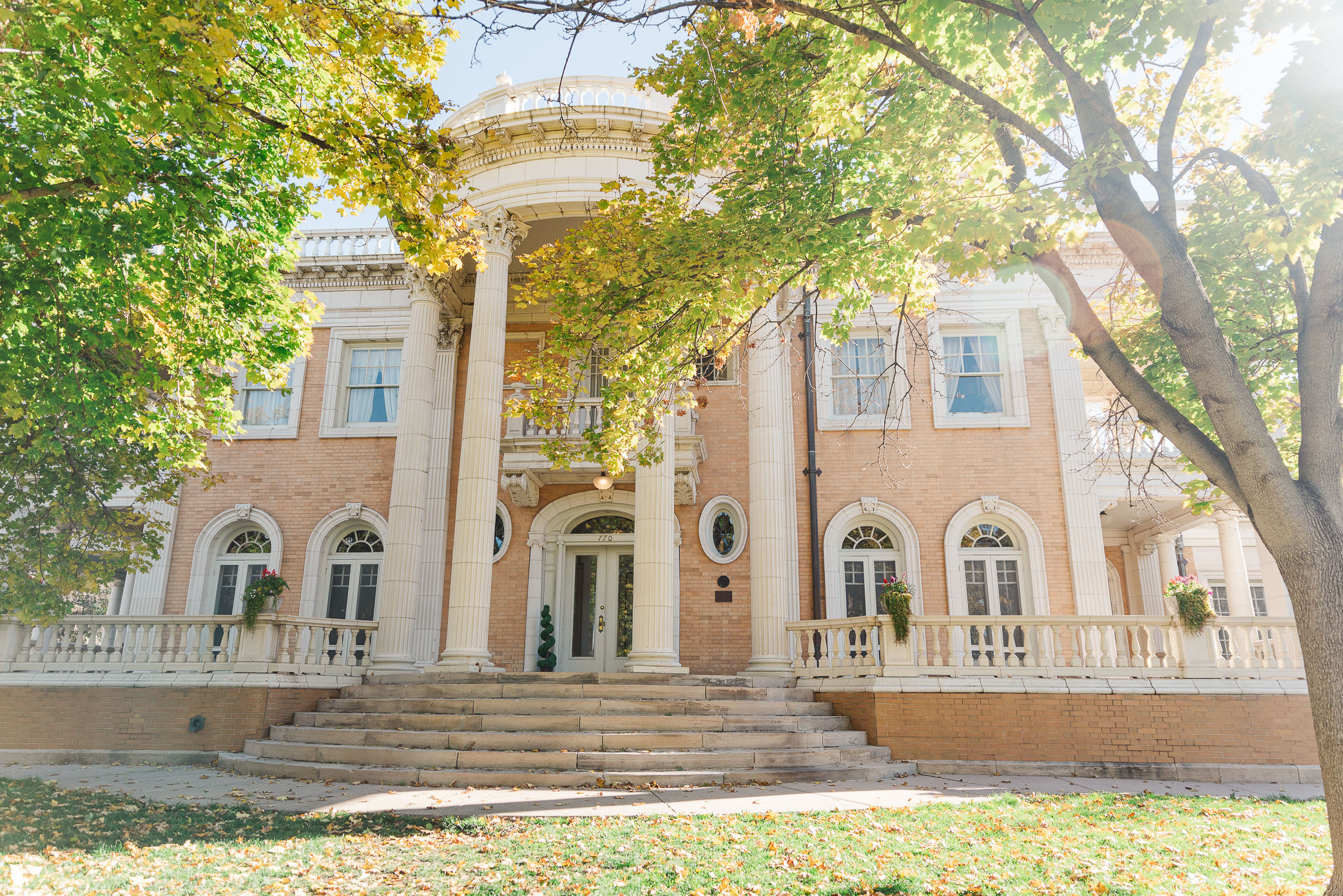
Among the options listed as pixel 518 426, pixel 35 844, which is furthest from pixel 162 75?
pixel 518 426

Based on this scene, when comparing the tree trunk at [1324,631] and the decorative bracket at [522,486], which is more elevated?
the decorative bracket at [522,486]

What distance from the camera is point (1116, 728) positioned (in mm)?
10828

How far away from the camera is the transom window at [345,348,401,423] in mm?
18516

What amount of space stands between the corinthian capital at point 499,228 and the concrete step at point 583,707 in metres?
7.83

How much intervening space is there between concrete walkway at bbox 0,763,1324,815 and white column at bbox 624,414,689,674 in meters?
3.65

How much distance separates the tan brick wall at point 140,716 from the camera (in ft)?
38.7

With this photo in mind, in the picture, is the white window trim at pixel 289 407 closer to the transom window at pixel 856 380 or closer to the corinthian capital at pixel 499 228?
the corinthian capital at pixel 499 228

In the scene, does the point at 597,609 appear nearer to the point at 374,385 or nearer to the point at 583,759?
the point at 583,759

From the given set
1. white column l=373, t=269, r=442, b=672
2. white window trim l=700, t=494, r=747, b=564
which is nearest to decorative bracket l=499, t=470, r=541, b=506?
white column l=373, t=269, r=442, b=672

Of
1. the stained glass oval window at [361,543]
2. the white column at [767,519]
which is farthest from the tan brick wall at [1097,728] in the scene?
the stained glass oval window at [361,543]

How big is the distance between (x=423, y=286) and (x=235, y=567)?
811cm

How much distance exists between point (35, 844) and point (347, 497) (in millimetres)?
12181

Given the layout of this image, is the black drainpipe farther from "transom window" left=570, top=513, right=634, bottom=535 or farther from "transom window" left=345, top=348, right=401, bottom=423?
"transom window" left=345, top=348, right=401, bottom=423

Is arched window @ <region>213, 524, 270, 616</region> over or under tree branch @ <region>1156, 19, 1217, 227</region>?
under
